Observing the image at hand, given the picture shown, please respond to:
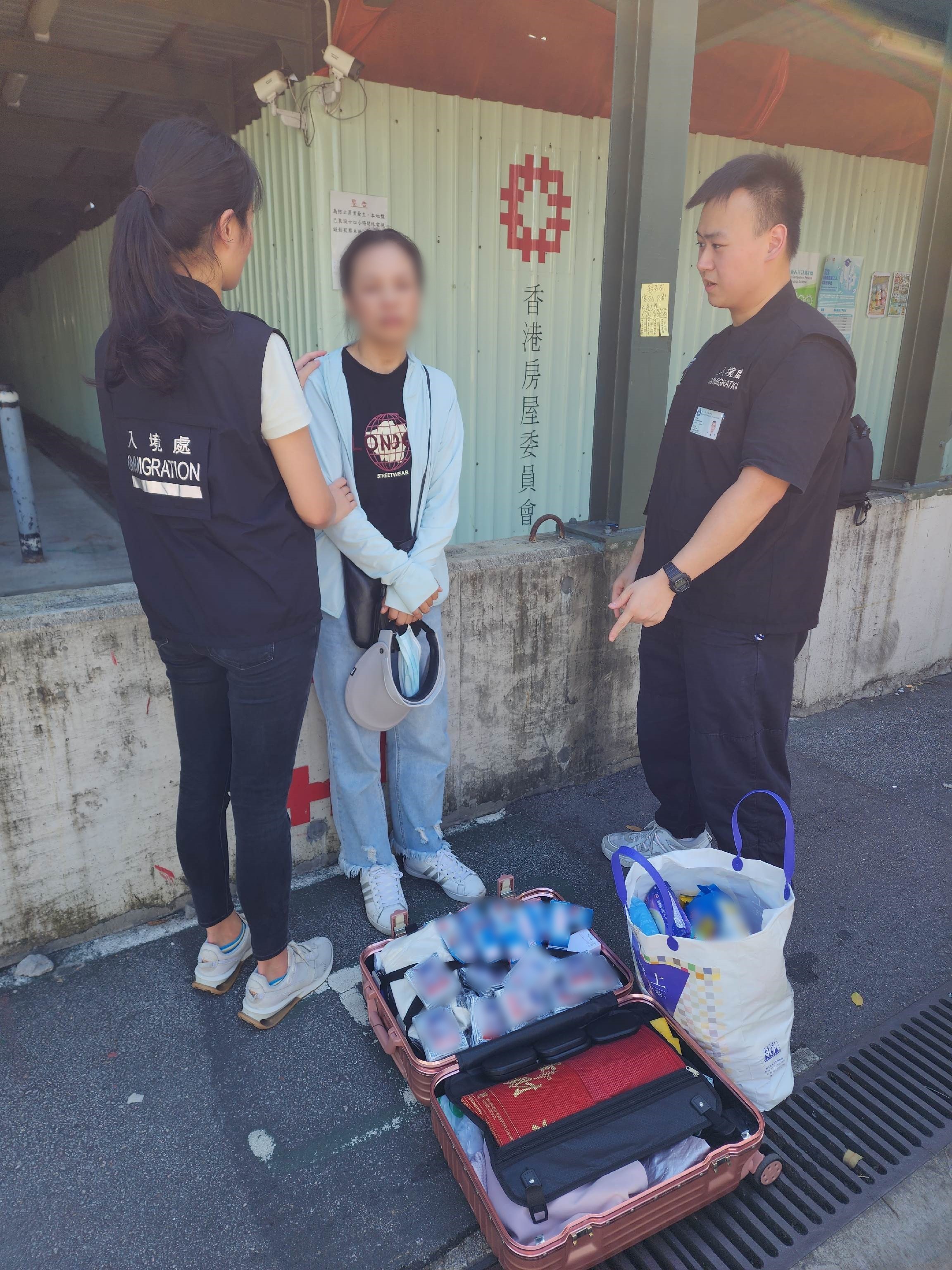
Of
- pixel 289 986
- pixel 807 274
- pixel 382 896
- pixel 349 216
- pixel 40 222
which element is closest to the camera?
pixel 289 986

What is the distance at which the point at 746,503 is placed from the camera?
207 cm

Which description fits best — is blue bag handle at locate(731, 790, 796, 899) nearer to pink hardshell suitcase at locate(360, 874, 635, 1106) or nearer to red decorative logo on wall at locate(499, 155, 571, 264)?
pink hardshell suitcase at locate(360, 874, 635, 1106)

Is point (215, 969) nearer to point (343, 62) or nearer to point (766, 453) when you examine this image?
point (766, 453)

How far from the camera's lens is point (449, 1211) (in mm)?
1795

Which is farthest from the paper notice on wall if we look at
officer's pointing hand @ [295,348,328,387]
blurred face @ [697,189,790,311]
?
blurred face @ [697,189,790,311]

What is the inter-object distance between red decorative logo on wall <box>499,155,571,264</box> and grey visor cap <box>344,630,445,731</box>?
12.6 ft

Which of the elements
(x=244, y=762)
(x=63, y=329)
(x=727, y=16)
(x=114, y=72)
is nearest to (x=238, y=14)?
(x=114, y=72)

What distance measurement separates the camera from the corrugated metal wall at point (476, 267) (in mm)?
4633

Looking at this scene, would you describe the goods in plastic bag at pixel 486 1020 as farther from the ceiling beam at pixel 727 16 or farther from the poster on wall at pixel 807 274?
the poster on wall at pixel 807 274

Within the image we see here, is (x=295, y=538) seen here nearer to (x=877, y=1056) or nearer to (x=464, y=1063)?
(x=464, y=1063)

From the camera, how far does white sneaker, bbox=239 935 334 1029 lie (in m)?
2.24

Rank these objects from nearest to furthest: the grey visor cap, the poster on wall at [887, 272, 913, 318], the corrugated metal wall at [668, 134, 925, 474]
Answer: the grey visor cap → the corrugated metal wall at [668, 134, 925, 474] → the poster on wall at [887, 272, 913, 318]

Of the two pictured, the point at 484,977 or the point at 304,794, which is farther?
the point at 304,794

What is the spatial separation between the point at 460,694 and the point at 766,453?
1.48 m
